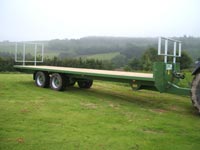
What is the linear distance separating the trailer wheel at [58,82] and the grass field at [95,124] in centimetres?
167

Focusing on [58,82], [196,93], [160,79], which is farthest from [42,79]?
[196,93]

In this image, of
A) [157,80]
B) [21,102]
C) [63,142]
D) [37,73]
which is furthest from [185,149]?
[37,73]

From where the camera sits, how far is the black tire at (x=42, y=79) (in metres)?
11.3

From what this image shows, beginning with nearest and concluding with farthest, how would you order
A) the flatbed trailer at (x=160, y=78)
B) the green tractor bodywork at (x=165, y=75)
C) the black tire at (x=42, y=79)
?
the flatbed trailer at (x=160, y=78), the green tractor bodywork at (x=165, y=75), the black tire at (x=42, y=79)

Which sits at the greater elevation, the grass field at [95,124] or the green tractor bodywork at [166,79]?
the green tractor bodywork at [166,79]

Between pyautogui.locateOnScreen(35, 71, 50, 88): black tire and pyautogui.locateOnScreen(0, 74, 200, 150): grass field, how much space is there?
2.39 m

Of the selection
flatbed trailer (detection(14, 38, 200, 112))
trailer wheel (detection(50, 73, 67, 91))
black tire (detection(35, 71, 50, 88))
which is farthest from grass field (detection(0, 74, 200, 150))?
black tire (detection(35, 71, 50, 88))

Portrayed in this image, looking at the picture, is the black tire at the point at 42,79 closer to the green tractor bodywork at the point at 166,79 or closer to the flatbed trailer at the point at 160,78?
the flatbed trailer at the point at 160,78

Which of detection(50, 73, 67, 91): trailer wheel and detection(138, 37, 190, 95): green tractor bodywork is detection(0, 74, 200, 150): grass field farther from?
detection(50, 73, 67, 91): trailer wheel

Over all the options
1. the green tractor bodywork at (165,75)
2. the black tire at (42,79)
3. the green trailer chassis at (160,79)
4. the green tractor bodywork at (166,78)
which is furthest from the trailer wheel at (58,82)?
the green tractor bodywork at (166,78)

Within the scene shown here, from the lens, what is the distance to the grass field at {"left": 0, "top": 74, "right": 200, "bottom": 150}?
448cm

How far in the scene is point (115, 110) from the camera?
7234mm

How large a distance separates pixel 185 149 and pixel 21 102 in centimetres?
509

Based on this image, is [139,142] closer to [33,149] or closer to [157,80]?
[33,149]
